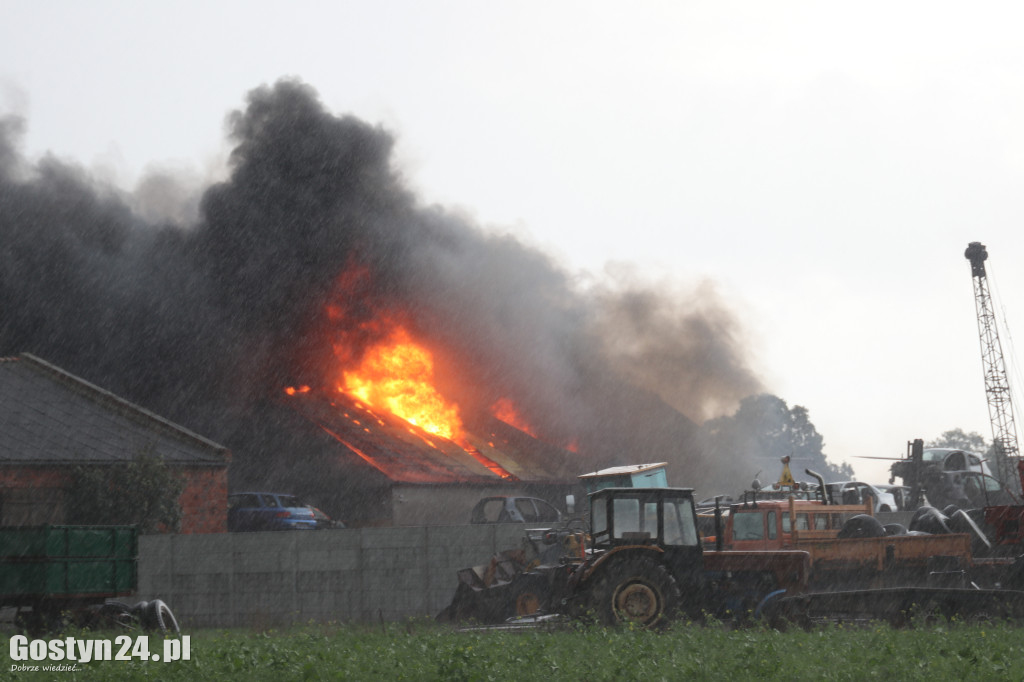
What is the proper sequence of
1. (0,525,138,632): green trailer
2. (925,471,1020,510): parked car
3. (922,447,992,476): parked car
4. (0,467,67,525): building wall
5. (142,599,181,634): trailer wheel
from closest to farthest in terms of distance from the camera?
(0,525,138,632): green trailer, (142,599,181,634): trailer wheel, (0,467,67,525): building wall, (925,471,1020,510): parked car, (922,447,992,476): parked car

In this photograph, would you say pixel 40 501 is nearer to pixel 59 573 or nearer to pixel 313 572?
pixel 313 572

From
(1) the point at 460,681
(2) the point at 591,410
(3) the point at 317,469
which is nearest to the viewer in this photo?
(1) the point at 460,681

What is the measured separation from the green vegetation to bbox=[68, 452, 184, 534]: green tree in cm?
1422

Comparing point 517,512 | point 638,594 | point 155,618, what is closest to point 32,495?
point 155,618

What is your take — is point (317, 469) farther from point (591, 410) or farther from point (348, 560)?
point (591, 410)

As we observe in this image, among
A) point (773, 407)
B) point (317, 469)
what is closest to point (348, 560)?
point (317, 469)

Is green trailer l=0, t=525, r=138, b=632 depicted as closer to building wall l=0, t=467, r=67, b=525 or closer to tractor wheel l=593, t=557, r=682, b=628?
tractor wheel l=593, t=557, r=682, b=628

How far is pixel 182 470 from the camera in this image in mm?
28438

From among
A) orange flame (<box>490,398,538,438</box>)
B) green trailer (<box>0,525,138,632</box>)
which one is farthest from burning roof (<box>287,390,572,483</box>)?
green trailer (<box>0,525,138,632</box>)

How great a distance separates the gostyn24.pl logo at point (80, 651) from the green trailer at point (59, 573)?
6.06ft

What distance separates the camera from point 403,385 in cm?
4644

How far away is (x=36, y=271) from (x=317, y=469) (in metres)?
15.5

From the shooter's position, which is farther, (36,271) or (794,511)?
(36,271)

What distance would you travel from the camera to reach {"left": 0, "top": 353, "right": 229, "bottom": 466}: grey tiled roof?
27188 mm
